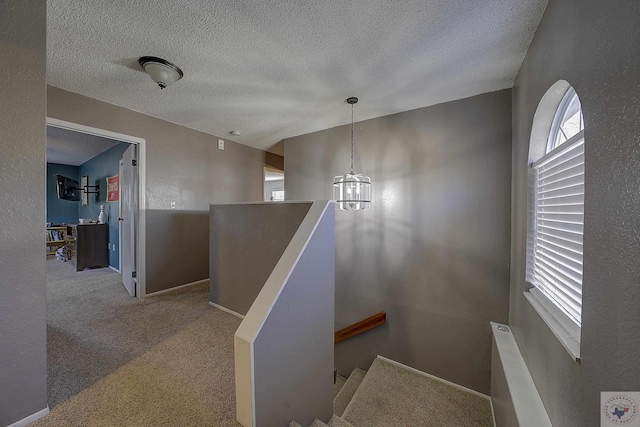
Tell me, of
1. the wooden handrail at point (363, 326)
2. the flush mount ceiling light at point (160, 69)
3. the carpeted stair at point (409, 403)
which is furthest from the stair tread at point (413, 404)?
the flush mount ceiling light at point (160, 69)

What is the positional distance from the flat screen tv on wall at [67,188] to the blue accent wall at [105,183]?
34 cm

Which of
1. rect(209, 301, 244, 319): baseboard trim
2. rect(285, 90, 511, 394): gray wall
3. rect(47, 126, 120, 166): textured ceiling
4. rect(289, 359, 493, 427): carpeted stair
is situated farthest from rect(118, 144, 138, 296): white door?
rect(289, 359, 493, 427): carpeted stair

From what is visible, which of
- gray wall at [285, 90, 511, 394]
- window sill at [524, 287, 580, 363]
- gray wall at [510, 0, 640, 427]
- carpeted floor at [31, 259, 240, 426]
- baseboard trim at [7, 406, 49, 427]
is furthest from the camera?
gray wall at [285, 90, 511, 394]

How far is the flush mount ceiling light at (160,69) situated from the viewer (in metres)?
1.81

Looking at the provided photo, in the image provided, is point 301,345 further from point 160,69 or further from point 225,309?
point 160,69

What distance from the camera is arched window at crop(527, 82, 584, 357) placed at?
103 cm

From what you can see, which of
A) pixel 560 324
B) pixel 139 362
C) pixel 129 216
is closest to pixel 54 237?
pixel 129 216

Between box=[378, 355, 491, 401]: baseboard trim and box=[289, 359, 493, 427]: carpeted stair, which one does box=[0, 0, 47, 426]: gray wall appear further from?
box=[378, 355, 491, 401]: baseboard trim

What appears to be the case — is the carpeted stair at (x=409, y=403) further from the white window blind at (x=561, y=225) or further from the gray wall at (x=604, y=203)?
the white window blind at (x=561, y=225)

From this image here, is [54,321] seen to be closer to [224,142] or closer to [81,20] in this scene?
[81,20]

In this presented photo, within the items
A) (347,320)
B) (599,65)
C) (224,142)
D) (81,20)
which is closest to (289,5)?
(81,20)

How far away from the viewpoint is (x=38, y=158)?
1.23 metres

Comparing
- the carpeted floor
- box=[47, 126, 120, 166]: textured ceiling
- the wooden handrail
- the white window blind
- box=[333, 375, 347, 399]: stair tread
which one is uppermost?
box=[47, 126, 120, 166]: textured ceiling

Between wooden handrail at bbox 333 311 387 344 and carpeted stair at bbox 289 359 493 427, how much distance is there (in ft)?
Result: 1.39
